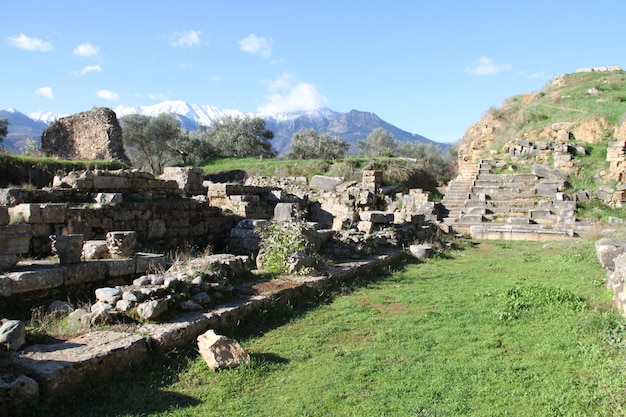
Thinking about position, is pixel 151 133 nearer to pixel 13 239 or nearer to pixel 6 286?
pixel 13 239

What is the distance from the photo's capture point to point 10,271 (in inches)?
254

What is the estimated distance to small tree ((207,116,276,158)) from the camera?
44281 millimetres

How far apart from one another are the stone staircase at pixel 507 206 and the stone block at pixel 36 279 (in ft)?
48.8

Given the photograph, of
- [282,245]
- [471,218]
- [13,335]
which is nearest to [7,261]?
[13,335]

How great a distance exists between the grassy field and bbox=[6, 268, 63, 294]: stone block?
2.54 meters

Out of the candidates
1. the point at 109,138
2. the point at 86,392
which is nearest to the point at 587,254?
the point at 86,392

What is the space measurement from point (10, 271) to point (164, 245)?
5012 millimetres

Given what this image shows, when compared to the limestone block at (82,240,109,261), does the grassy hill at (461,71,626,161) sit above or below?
above

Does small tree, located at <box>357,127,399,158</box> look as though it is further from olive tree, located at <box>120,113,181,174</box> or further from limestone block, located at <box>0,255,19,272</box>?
limestone block, located at <box>0,255,19,272</box>

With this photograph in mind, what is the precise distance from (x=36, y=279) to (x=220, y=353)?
122 inches

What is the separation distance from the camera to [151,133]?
40.6 metres

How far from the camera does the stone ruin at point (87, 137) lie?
1059 inches

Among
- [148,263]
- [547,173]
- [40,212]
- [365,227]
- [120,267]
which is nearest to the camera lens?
[120,267]

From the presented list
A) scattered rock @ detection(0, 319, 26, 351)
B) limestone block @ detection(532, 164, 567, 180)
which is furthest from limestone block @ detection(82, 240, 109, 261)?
limestone block @ detection(532, 164, 567, 180)
